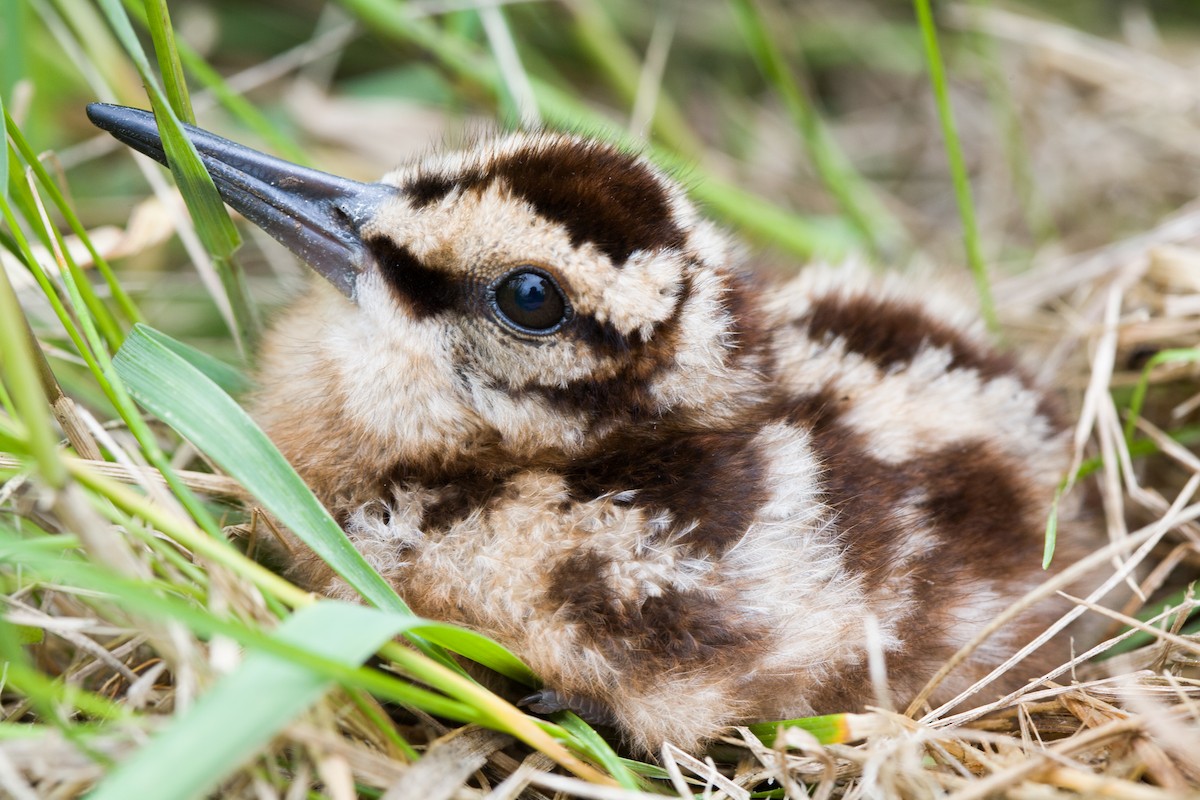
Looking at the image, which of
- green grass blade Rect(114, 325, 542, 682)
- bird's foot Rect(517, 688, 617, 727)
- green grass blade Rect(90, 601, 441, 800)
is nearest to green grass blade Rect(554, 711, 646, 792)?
bird's foot Rect(517, 688, 617, 727)

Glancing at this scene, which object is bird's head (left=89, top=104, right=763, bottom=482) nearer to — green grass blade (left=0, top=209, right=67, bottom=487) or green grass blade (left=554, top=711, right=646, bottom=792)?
green grass blade (left=554, top=711, right=646, bottom=792)

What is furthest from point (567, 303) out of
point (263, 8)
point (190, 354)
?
point (263, 8)

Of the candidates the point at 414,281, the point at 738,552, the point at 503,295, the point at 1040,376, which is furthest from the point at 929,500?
the point at 414,281

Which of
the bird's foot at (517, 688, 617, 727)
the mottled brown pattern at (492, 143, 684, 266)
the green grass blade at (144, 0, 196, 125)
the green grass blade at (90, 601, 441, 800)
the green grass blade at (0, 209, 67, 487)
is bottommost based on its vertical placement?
the bird's foot at (517, 688, 617, 727)

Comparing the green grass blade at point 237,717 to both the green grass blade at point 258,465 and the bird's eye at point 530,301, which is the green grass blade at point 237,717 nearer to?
the green grass blade at point 258,465

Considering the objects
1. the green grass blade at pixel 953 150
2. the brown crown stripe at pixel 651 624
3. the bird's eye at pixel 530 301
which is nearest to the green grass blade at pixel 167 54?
the bird's eye at pixel 530 301

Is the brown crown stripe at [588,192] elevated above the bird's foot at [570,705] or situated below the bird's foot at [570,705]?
above

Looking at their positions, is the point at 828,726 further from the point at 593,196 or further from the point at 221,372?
the point at 221,372
